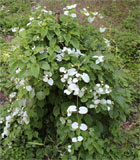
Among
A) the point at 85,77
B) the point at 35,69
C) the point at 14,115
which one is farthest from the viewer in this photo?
the point at 14,115

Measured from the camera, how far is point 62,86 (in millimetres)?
1589

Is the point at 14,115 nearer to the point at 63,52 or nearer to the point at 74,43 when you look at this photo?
the point at 63,52

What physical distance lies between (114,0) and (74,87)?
3518mm

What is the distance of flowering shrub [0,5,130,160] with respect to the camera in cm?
151

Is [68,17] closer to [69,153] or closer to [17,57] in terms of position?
[17,57]

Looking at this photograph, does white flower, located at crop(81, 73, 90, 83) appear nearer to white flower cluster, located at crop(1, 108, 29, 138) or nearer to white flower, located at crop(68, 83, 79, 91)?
white flower, located at crop(68, 83, 79, 91)

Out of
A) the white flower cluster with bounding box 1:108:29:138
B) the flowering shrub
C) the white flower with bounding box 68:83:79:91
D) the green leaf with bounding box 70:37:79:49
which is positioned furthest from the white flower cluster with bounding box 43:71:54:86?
the white flower cluster with bounding box 1:108:29:138

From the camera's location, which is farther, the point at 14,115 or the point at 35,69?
the point at 14,115

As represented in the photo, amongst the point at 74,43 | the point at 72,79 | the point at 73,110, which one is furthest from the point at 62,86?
the point at 74,43

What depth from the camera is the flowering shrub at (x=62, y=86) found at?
151 centimetres

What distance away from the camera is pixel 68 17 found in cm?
167

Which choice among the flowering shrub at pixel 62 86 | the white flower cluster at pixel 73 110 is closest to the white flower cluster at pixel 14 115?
the flowering shrub at pixel 62 86

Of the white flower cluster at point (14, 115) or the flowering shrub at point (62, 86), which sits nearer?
the flowering shrub at point (62, 86)

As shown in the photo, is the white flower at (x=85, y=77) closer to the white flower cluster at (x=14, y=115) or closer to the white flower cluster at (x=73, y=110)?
the white flower cluster at (x=73, y=110)
